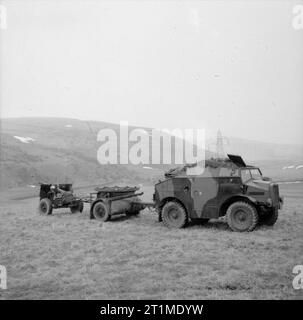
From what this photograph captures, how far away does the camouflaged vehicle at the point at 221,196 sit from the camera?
10922 millimetres

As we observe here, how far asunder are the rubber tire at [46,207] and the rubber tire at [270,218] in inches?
321

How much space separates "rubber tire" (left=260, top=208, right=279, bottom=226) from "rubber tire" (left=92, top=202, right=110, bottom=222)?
5069 mm

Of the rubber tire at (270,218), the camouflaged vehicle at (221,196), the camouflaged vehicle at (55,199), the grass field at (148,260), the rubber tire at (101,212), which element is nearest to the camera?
the grass field at (148,260)

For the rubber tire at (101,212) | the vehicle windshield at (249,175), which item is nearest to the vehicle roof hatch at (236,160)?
the vehicle windshield at (249,175)

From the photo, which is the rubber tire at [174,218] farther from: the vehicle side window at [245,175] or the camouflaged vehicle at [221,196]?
the vehicle side window at [245,175]

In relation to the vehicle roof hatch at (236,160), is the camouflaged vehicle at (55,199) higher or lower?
lower

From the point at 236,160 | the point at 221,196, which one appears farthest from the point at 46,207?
the point at 236,160

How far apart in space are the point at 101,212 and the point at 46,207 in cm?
305

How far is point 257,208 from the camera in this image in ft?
37.1

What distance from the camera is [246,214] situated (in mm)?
10938

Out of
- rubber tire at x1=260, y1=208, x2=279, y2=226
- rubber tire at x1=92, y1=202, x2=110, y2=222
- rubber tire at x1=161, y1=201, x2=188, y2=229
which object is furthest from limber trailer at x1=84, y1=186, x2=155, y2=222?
rubber tire at x1=260, y1=208, x2=279, y2=226
